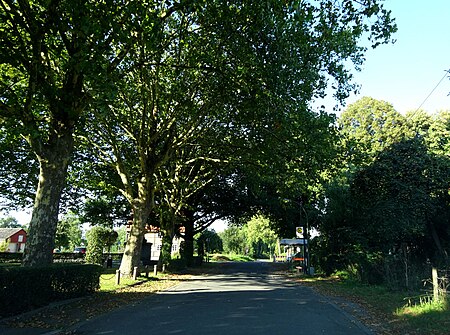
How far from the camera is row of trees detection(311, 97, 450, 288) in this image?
16.5 m

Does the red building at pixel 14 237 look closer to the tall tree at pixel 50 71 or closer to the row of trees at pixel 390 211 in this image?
the row of trees at pixel 390 211

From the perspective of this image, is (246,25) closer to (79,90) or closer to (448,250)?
(79,90)

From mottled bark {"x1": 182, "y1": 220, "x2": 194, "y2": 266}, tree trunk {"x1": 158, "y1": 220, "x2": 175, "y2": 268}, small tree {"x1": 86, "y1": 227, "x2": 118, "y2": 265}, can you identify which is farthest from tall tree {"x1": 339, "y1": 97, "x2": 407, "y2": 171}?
small tree {"x1": 86, "y1": 227, "x2": 118, "y2": 265}

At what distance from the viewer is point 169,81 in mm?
16500

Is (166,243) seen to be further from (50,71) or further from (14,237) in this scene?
(14,237)

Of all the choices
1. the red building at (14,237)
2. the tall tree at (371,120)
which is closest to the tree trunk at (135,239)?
the tall tree at (371,120)

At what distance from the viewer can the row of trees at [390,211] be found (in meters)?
16.5

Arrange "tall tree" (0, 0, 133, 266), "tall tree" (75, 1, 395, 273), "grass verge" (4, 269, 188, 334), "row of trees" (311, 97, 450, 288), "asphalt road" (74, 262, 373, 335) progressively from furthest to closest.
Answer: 1. "row of trees" (311, 97, 450, 288)
2. "tall tree" (75, 1, 395, 273)
3. "tall tree" (0, 0, 133, 266)
4. "grass verge" (4, 269, 188, 334)
5. "asphalt road" (74, 262, 373, 335)

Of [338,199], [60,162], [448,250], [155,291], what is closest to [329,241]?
[338,199]

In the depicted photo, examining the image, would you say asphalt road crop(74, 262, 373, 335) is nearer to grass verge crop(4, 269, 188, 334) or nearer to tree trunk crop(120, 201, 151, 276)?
grass verge crop(4, 269, 188, 334)

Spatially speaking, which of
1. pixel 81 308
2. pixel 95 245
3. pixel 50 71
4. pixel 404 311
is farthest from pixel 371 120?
pixel 81 308

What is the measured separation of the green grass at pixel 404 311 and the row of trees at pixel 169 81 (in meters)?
5.39

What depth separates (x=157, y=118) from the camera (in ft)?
61.0

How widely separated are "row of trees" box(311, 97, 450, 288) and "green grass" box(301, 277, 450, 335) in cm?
114
